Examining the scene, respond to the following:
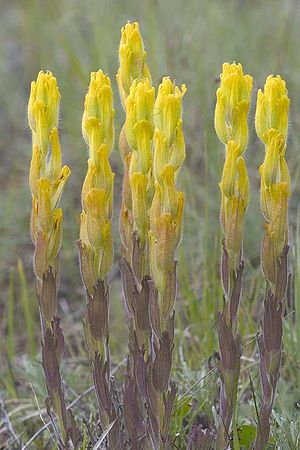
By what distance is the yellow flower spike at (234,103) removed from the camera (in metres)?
1.58

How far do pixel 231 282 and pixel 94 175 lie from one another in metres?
A: 0.35

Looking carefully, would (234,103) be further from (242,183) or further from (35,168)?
(35,168)

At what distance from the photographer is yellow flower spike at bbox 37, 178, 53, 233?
168 centimetres

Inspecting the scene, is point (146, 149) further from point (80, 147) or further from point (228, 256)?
point (80, 147)

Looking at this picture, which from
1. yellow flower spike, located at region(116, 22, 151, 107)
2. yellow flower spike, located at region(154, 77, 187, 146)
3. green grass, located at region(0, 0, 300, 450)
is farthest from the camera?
green grass, located at region(0, 0, 300, 450)

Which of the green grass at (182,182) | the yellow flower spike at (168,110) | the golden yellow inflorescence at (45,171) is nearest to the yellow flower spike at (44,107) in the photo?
the golden yellow inflorescence at (45,171)

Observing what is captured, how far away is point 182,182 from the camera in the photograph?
3.31 metres

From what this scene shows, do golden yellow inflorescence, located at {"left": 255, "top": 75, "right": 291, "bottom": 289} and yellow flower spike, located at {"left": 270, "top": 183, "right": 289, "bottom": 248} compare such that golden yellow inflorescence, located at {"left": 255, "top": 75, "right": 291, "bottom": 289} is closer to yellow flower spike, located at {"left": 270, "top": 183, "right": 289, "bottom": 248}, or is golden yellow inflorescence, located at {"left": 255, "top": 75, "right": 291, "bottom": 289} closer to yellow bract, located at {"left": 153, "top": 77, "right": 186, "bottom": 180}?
yellow flower spike, located at {"left": 270, "top": 183, "right": 289, "bottom": 248}

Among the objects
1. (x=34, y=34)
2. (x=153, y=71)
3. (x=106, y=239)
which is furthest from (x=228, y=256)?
(x=34, y=34)

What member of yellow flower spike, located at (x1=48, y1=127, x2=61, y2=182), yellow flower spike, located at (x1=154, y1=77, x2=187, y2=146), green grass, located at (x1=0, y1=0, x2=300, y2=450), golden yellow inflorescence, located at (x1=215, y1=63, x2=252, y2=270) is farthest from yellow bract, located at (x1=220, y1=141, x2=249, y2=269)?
green grass, located at (x1=0, y1=0, x2=300, y2=450)

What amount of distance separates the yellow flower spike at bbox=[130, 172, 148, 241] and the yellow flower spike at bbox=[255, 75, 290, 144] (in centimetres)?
25

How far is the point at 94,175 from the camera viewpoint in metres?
1.64

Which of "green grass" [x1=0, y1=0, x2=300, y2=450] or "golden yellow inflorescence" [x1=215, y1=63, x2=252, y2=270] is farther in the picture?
"green grass" [x1=0, y1=0, x2=300, y2=450]

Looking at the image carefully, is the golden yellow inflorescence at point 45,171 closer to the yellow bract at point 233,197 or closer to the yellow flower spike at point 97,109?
the yellow flower spike at point 97,109
